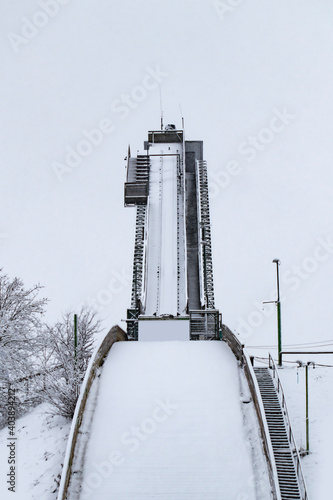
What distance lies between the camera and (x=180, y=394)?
21312 millimetres

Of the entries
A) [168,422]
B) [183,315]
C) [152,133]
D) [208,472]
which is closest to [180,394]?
[168,422]

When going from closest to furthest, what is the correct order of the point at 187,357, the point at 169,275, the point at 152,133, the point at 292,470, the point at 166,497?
1. the point at 166,497
2. the point at 292,470
3. the point at 187,357
4. the point at 169,275
5. the point at 152,133

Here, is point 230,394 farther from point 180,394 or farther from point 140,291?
point 140,291

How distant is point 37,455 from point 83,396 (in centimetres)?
302

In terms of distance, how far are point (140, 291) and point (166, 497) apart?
20.3 metres

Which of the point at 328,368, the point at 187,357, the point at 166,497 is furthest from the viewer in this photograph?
the point at 328,368

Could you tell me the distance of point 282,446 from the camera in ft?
66.2

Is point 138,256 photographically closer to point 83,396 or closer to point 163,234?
point 163,234

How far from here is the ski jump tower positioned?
31531 mm

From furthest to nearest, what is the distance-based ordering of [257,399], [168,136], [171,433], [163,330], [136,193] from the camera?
[168,136], [136,193], [163,330], [257,399], [171,433]

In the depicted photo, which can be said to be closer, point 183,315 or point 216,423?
point 216,423

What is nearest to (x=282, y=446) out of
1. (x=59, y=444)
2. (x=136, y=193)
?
(x=59, y=444)

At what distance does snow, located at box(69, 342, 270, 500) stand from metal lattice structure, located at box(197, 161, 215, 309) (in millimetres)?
12978

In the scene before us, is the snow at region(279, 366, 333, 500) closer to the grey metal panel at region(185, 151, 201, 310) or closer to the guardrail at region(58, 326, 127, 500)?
the guardrail at region(58, 326, 127, 500)
